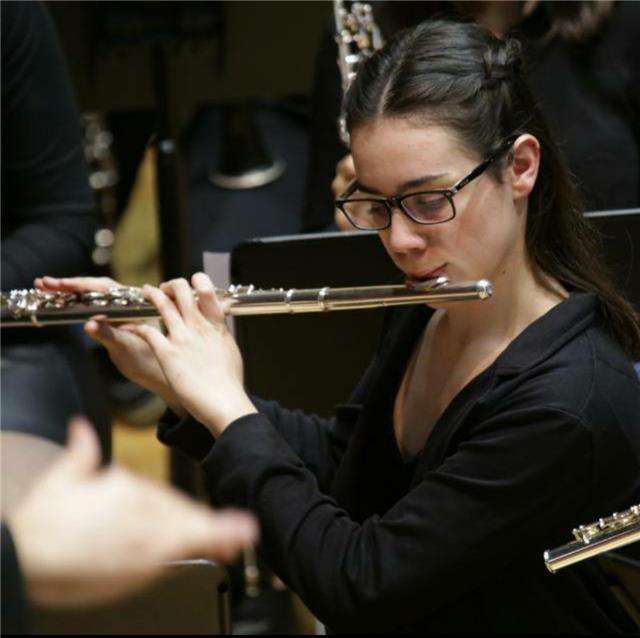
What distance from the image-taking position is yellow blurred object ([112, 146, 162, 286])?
2.50 m

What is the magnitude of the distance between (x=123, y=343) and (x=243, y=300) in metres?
0.13

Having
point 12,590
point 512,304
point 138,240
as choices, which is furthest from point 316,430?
point 138,240

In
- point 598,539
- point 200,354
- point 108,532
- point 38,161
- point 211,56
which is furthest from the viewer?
point 211,56

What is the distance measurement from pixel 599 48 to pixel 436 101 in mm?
603

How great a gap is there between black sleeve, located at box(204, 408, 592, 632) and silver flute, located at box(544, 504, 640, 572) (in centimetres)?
6

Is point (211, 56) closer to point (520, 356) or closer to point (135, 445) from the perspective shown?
point (135, 445)

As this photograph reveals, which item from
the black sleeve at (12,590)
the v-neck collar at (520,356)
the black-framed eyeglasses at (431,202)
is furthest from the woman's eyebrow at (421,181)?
the black sleeve at (12,590)

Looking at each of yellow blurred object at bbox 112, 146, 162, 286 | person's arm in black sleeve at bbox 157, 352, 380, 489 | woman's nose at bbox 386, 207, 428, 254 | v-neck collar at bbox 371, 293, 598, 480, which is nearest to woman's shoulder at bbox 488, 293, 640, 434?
v-neck collar at bbox 371, 293, 598, 480

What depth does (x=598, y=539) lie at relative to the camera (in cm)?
78

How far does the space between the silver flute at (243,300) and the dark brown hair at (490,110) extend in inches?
4.1

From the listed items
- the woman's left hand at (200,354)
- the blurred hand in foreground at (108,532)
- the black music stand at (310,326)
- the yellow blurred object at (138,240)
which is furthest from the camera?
the yellow blurred object at (138,240)

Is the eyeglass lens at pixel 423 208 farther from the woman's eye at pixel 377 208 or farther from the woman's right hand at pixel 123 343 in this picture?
the woman's right hand at pixel 123 343

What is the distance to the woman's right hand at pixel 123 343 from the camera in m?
1.01

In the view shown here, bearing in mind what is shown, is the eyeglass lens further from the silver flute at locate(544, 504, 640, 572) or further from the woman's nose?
the silver flute at locate(544, 504, 640, 572)
